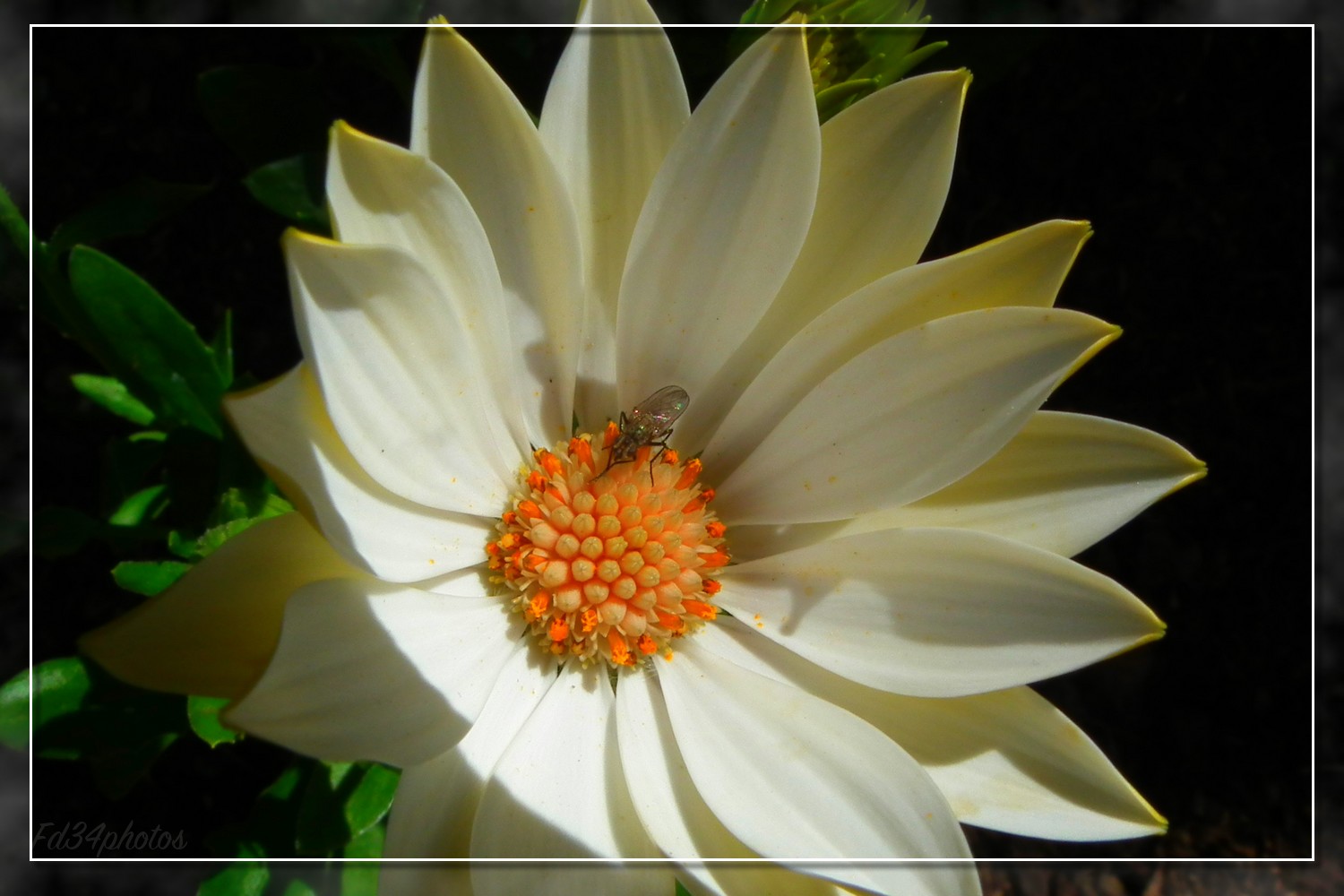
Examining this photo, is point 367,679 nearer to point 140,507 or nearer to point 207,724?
point 207,724

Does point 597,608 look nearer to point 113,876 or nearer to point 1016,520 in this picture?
point 1016,520

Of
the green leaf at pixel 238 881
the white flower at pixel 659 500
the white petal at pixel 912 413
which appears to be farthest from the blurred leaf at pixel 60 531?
the white petal at pixel 912 413

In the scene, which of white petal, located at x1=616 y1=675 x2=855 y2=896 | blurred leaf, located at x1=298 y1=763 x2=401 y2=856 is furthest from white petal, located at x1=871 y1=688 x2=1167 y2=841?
blurred leaf, located at x1=298 y1=763 x2=401 y2=856

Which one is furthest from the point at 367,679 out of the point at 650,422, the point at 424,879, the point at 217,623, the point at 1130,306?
the point at 1130,306

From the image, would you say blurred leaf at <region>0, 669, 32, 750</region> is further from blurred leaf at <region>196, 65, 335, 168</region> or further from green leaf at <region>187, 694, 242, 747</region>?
blurred leaf at <region>196, 65, 335, 168</region>

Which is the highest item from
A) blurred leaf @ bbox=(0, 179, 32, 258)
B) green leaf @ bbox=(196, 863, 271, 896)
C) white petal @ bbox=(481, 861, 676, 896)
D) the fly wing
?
blurred leaf @ bbox=(0, 179, 32, 258)

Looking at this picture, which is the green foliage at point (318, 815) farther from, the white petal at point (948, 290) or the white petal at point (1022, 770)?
the white petal at point (948, 290)

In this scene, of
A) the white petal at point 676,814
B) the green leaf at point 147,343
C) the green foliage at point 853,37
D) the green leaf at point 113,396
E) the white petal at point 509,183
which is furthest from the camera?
the green leaf at point 113,396
